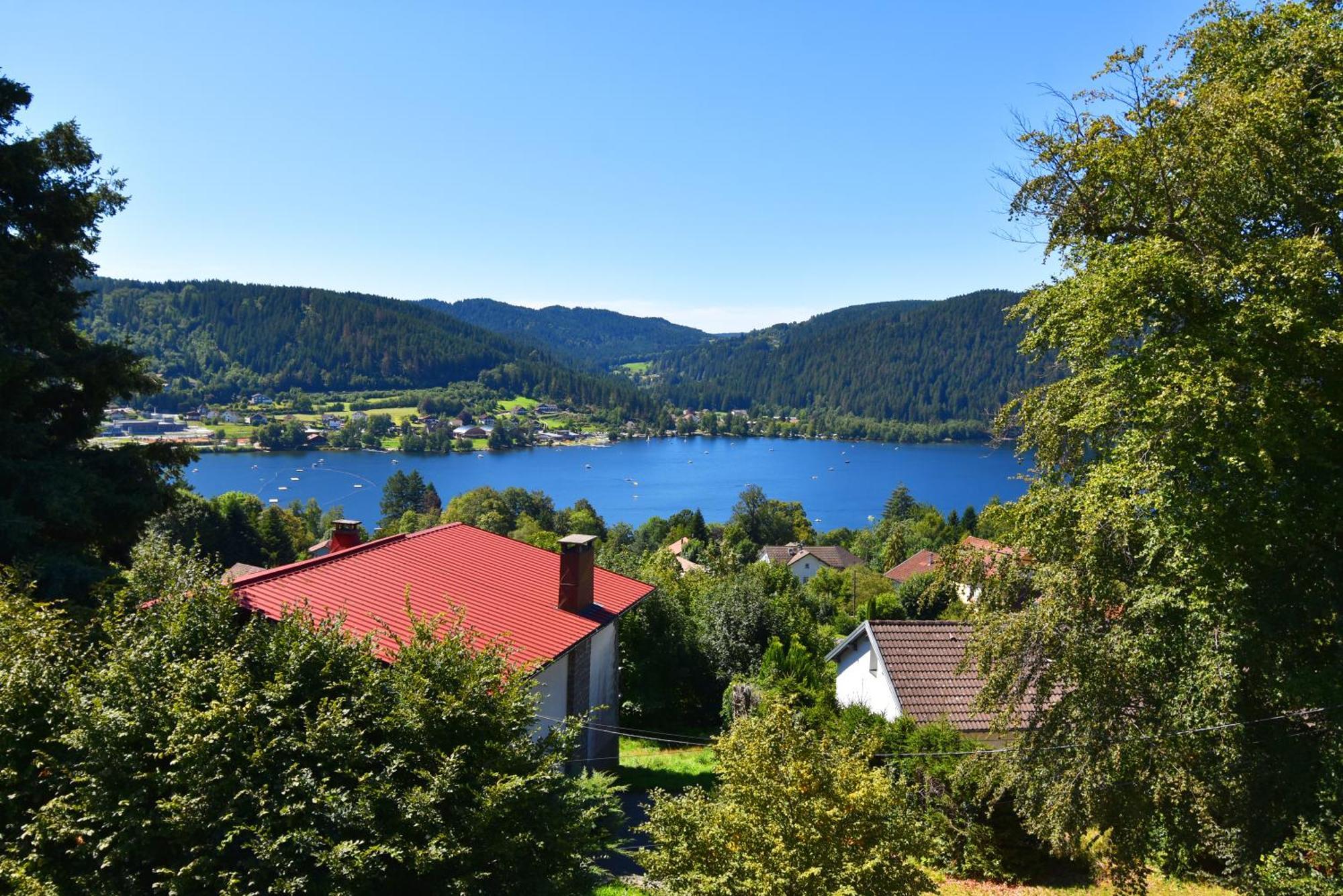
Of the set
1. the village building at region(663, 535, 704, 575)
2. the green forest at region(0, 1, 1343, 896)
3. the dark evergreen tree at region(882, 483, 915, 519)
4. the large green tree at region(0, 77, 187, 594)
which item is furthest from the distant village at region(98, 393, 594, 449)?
the green forest at region(0, 1, 1343, 896)

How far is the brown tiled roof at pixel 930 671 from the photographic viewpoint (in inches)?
591

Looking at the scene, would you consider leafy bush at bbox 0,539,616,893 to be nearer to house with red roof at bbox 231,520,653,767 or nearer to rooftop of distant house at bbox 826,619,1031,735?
house with red roof at bbox 231,520,653,767

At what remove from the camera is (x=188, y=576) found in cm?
857

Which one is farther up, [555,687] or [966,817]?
[555,687]

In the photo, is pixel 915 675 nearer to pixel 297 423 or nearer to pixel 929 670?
pixel 929 670

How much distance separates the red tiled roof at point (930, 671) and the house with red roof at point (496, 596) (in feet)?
17.7

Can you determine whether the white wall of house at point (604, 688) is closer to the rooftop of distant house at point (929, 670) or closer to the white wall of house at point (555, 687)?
the white wall of house at point (555, 687)

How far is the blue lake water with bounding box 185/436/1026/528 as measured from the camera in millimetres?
110312

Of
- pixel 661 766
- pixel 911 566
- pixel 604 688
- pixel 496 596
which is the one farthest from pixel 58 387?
pixel 911 566

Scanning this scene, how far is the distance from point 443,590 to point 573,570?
225 centimetres

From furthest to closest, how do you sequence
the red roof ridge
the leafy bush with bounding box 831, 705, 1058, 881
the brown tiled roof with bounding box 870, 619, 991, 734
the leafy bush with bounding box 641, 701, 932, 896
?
1. the brown tiled roof with bounding box 870, 619, 991, 734
2. the leafy bush with bounding box 831, 705, 1058, 881
3. the red roof ridge
4. the leafy bush with bounding box 641, 701, 932, 896

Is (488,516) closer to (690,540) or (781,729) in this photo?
(690,540)

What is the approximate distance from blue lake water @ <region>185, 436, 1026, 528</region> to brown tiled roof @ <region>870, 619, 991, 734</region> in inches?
3029

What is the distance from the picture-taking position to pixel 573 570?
43.7 ft
